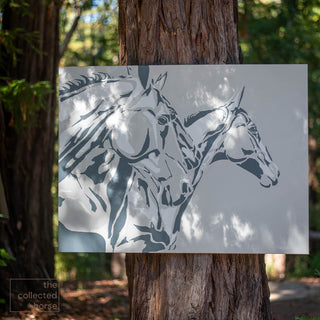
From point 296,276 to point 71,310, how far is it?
494cm

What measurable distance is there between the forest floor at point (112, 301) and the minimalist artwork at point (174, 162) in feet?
6.08

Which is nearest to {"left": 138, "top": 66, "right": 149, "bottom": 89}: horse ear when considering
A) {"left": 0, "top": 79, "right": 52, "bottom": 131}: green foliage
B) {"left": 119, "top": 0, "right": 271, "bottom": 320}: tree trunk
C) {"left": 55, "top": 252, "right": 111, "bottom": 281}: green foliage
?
{"left": 119, "top": 0, "right": 271, "bottom": 320}: tree trunk

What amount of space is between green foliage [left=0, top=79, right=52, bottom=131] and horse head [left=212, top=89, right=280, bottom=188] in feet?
8.33

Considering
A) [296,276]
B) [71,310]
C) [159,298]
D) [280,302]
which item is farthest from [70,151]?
[296,276]

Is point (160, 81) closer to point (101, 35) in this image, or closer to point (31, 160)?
point (31, 160)

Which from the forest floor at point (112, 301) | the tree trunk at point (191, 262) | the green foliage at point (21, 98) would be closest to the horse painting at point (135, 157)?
the tree trunk at point (191, 262)

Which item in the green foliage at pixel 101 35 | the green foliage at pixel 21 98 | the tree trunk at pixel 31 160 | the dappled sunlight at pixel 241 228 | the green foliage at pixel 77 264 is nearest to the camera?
the dappled sunlight at pixel 241 228

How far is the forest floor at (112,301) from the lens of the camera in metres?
5.62

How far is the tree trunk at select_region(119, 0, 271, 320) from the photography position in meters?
3.83

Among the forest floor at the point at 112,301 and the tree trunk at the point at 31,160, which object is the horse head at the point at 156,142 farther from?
the tree trunk at the point at 31,160

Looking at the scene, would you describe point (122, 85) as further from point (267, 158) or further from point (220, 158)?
point (267, 158)

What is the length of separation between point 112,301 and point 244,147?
409 cm

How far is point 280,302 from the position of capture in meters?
6.57

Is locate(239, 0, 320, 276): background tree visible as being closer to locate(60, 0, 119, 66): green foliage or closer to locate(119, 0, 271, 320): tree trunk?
locate(60, 0, 119, 66): green foliage
